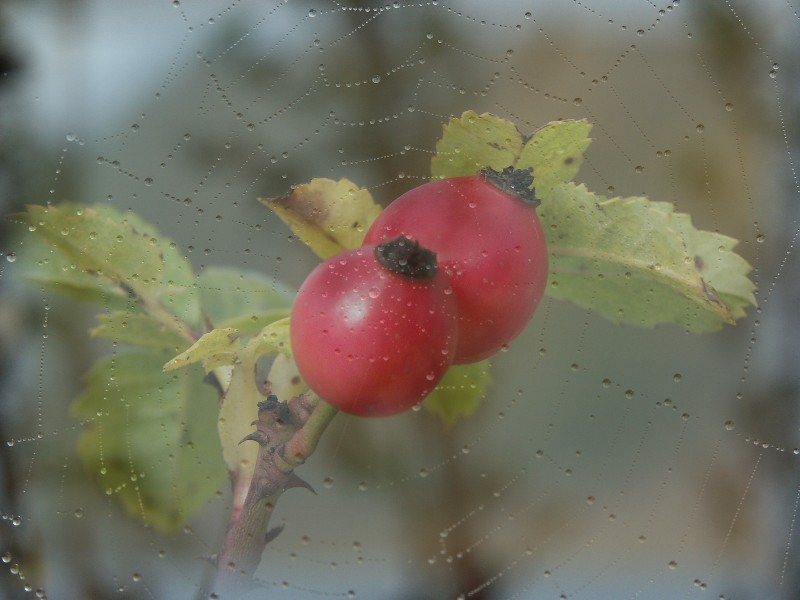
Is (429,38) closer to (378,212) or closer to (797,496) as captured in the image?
(378,212)

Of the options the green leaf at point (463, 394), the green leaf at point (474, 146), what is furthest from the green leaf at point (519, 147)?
the green leaf at point (463, 394)

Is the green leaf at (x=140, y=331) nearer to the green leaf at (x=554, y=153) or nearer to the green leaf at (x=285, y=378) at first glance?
the green leaf at (x=285, y=378)

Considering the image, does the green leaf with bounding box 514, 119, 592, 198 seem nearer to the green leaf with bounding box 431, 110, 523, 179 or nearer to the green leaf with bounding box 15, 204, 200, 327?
the green leaf with bounding box 431, 110, 523, 179

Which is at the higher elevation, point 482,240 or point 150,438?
point 482,240

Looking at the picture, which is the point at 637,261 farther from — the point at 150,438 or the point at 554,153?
the point at 150,438

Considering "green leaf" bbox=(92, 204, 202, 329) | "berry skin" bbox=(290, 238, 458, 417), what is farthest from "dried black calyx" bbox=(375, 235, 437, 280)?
"green leaf" bbox=(92, 204, 202, 329)

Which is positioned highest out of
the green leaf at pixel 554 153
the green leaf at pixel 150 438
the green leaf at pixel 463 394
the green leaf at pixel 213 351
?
the green leaf at pixel 554 153

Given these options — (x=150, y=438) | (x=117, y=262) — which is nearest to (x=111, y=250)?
(x=117, y=262)
